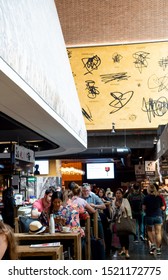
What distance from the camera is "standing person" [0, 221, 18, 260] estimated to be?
1.46 m

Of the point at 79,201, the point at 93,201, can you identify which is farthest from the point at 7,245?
the point at 93,201

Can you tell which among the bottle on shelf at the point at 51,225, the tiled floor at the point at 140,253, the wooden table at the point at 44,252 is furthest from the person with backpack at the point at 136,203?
the wooden table at the point at 44,252

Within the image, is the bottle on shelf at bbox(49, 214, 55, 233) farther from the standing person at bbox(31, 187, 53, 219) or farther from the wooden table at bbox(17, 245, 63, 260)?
the wooden table at bbox(17, 245, 63, 260)

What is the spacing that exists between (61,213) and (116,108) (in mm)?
4605

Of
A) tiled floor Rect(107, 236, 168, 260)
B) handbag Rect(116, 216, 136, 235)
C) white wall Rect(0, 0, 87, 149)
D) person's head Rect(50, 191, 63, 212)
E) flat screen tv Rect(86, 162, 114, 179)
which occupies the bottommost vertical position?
tiled floor Rect(107, 236, 168, 260)

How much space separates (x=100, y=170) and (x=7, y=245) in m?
8.00

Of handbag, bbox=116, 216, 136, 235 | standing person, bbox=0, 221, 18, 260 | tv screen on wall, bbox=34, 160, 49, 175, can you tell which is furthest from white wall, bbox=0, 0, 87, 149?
tv screen on wall, bbox=34, 160, 49, 175

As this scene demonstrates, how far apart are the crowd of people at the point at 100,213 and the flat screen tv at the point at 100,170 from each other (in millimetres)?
1306

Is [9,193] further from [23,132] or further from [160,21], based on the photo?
[160,21]

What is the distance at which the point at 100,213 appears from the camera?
17.1 feet

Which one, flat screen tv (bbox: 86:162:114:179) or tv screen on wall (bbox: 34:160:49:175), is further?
tv screen on wall (bbox: 34:160:49:175)

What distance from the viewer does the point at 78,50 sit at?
7.64 m

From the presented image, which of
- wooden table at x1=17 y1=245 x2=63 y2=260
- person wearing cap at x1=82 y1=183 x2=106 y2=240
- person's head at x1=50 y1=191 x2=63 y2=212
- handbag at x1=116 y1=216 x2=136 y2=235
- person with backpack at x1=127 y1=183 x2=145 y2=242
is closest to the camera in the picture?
wooden table at x1=17 y1=245 x2=63 y2=260

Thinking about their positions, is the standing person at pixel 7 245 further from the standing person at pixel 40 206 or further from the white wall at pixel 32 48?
the standing person at pixel 40 206
